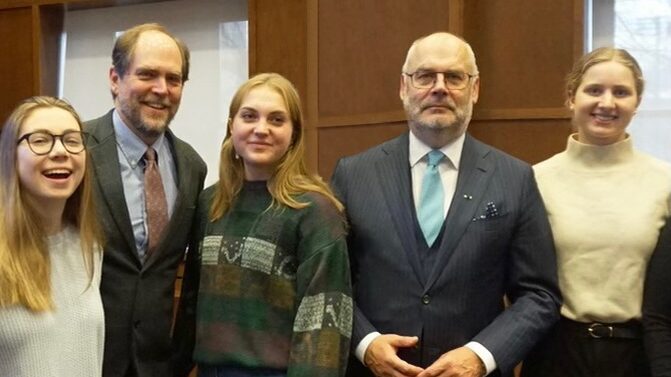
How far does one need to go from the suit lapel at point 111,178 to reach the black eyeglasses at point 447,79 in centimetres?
90

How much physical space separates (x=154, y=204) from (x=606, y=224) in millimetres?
1294

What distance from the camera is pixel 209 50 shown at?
4.78 meters

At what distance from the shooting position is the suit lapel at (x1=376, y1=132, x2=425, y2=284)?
2.22 metres

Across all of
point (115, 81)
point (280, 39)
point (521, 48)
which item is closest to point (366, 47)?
point (280, 39)

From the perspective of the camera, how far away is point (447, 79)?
229 cm

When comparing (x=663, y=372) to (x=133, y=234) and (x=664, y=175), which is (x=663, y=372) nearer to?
(x=664, y=175)

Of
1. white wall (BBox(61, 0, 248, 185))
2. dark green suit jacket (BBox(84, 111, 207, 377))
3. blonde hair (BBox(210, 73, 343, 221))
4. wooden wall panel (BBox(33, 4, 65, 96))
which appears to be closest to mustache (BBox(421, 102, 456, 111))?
blonde hair (BBox(210, 73, 343, 221))

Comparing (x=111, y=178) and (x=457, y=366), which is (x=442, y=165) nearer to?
(x=457, y=366)

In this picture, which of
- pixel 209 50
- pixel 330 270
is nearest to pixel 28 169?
pixel 330 270

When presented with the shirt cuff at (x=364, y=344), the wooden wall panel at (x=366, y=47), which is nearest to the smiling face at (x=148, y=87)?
the shirt cuff at (x=364, y=344)

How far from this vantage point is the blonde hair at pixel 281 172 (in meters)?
2.21

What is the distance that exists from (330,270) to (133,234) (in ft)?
1.99

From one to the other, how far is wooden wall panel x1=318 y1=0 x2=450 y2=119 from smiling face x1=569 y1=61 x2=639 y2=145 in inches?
62.0

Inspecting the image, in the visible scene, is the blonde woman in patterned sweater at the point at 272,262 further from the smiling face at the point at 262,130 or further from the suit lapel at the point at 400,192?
the suit lapel at the point at 400,192
